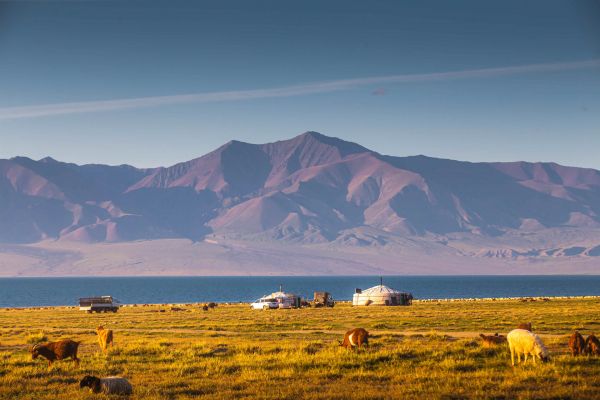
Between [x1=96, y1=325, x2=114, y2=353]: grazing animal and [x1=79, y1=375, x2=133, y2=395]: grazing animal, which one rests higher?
[x1=96, y1=325, x2=114, y2=353]: grazing animal

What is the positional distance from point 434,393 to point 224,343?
60.0ft

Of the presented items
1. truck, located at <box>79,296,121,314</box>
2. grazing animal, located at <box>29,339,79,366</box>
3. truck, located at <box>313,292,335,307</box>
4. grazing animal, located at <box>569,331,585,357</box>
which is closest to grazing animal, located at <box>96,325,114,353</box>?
grazing animal, located at <box>29,339,79,366</box>

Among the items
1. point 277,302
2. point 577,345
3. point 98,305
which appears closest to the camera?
point 577,345

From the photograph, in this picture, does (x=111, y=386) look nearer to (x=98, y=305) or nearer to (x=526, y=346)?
(x=526, y=346)

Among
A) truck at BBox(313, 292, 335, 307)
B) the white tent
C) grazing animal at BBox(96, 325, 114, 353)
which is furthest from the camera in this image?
truck at BBox(313, 292, 335, 307)

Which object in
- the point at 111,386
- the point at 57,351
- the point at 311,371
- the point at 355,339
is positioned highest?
the point at 355,339

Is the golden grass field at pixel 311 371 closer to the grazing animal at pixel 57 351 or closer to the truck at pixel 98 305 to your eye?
the grazing animal at pixel 57 351

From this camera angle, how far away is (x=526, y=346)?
28.1 metres

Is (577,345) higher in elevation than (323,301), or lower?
lower

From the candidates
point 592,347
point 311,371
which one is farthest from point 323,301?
point 311,371

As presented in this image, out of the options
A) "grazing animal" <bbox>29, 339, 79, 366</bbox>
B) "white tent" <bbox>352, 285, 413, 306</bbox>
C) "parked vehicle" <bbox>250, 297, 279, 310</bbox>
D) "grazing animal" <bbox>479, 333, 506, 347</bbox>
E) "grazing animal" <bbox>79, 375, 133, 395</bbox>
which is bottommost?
"grazing animal" <bbox>79, 375, 133, 395</bbox>

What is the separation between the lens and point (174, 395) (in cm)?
2430

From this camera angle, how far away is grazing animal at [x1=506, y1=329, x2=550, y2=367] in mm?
27891

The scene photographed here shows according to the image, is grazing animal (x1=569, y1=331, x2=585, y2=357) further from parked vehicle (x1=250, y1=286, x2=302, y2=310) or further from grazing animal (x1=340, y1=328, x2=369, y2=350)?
parked vehicle (x1=250, y1=286, x2=302, y2=310)
